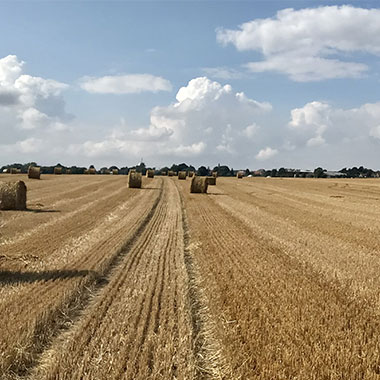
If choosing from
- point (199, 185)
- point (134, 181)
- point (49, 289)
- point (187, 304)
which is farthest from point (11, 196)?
point (134, 181)

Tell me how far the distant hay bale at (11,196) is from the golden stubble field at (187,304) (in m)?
5.55

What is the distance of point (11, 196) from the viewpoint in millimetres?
19781

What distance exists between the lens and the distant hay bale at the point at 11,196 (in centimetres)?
1977

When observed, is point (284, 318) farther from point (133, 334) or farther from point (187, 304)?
point (133, 334)

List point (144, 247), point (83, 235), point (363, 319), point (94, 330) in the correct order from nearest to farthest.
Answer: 1. point (94, 330)
2. point (363, 319)
3. point (144, 247)
4. point (83, 235)

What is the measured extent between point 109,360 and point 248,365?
1.69m

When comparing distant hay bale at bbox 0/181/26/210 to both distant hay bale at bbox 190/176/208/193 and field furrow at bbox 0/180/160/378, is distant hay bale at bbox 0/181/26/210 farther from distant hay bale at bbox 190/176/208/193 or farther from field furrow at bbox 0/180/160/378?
distant hay bale at bbox 190/176/208/193

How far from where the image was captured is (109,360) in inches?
202

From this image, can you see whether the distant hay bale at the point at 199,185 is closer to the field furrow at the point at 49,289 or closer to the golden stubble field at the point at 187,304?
the golden stubble field at the point at 187,304

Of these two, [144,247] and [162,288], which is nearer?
[162,288]

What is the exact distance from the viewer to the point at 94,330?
19.8 ft

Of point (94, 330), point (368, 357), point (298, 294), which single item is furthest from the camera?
point (298, 294)

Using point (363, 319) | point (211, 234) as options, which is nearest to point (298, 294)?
point (363, 319)

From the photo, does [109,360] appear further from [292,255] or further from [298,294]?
[292,255]
